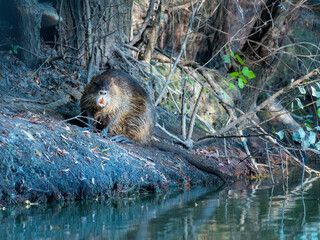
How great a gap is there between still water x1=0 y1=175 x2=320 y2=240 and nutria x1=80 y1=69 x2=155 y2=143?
176cm

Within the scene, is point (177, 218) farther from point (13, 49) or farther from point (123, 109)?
point (13, 49)

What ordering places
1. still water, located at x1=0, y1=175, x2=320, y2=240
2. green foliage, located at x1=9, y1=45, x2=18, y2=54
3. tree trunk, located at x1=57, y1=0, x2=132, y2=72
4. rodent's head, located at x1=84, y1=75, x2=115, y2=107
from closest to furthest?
still water, located at x1=0, y1=175, x2=320, y2=240
rodent's head, located at x1=84, y1=75, x2=115, y2=107
green foliage, located at x1=9, y1=45, x2=18, y2=54
tree trunk, located at x1=57, y1=0, x2=132, y2=72

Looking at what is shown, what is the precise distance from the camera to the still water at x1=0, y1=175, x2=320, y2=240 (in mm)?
3014

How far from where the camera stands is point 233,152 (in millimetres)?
8195

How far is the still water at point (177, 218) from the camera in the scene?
3.01 meters

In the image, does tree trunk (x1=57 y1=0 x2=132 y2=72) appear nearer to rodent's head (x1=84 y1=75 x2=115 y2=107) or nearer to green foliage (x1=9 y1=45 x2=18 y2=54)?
green foliage (x1=9 y1=45 x2=18 y2=54)

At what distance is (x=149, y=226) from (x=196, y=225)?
325 mm

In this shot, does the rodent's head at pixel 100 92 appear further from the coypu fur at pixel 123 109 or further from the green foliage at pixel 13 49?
the green foliage at pixel 13 49

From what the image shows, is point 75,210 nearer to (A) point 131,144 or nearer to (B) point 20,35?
(A) point 131,144

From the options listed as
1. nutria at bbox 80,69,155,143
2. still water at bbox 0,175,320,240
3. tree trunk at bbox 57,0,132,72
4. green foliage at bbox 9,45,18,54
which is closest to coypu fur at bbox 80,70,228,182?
nutria at bbox 80,69,155,143

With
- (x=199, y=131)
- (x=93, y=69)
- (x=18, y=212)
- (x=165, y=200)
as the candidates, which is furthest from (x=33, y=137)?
(x=199, y=131)

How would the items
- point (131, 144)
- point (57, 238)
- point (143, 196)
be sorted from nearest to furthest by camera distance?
1. point (57, 238)
2. point (143, 196)
3. point (131, 144)

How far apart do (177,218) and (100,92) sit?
292 centimetres

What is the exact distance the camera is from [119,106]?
6.55 metres
